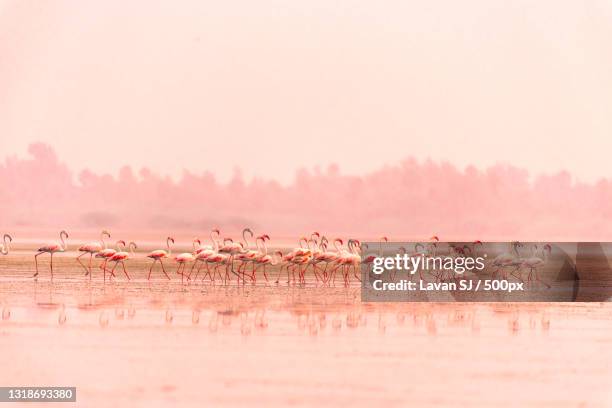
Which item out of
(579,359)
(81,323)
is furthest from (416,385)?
(81,323)

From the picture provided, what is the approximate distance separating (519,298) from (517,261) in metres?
1.23

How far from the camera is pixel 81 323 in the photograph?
8.73 meters

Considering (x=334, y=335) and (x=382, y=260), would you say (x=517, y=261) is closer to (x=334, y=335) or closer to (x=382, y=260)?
(x=382, y=260)

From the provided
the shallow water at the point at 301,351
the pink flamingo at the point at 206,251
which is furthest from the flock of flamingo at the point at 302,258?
the shallow water at the point at 301,351

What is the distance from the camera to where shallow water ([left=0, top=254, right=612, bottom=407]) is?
6.82 metres
